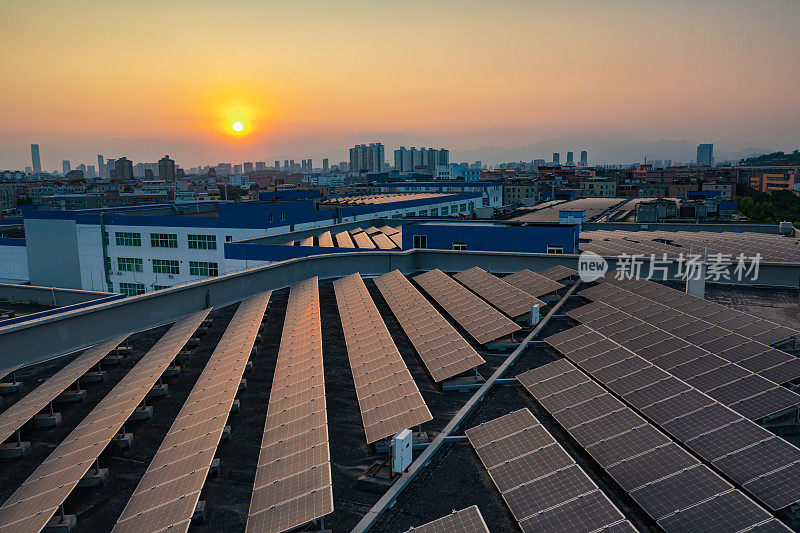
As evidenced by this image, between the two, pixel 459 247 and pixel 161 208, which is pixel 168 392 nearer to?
pixel 459 247

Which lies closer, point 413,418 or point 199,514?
point 199,514

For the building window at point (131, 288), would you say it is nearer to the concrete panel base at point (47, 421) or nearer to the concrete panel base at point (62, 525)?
the concrete panel base at point (47, 421)

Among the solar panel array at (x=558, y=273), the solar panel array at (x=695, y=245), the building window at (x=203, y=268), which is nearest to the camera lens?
the solar panel array at (x=558, y=273)

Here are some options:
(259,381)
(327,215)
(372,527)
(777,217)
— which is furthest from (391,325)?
(777,217)

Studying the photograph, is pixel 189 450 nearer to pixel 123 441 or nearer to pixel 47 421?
pixel 123 441

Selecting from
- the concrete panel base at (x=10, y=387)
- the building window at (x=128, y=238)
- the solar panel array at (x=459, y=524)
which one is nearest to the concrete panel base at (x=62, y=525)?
the solar panel array at (x=459, y=524)

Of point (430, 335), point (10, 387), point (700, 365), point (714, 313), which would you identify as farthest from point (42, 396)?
point (714, 313)
